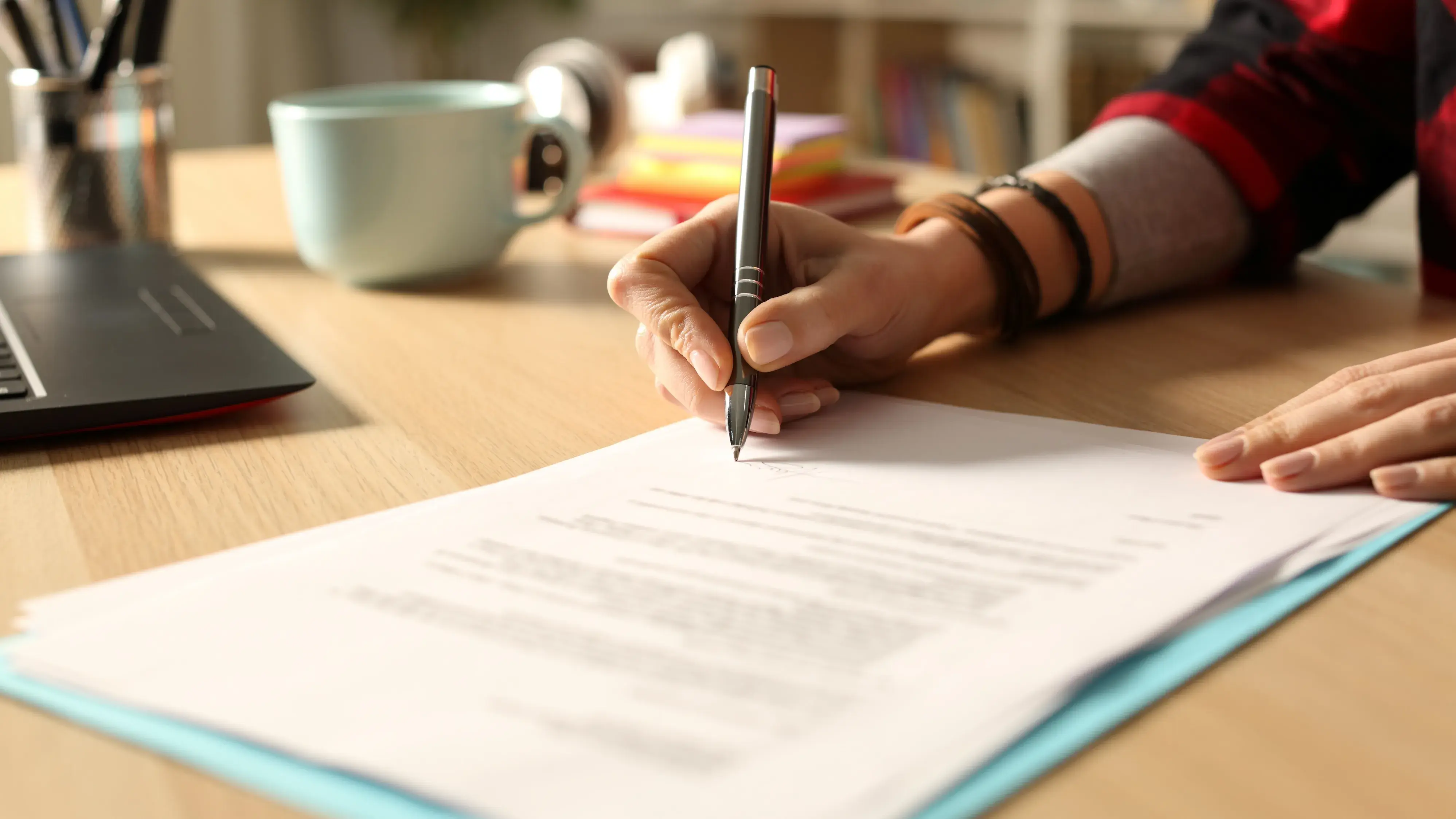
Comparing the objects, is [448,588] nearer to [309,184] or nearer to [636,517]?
[636,517]

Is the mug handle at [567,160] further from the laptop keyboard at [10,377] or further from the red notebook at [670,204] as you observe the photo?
the laptop keyboard at [10,377]

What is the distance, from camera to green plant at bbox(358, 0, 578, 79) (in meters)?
2.78

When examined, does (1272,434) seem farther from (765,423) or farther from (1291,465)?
(765,423)

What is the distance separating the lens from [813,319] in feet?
1.79

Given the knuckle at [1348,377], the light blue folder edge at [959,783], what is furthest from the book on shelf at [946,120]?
the light blue folder edge at [959,783]

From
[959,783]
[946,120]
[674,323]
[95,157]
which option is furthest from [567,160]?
[946,120]

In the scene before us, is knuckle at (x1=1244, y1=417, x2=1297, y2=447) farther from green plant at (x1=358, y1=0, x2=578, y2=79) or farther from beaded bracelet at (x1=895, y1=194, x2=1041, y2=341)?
green plant at (x1=358, y1=0, x2=578, y2=79)

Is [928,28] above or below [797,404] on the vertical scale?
above

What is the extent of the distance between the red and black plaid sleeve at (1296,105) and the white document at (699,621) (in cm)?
35

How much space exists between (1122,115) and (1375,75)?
16 cm

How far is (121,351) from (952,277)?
42cm

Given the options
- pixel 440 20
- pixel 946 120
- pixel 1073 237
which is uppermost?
pixel 440 20

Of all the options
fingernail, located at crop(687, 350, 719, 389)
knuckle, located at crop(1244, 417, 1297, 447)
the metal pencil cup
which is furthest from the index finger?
the metal pencil cup

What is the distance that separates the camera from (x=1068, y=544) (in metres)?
0.41
